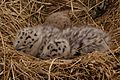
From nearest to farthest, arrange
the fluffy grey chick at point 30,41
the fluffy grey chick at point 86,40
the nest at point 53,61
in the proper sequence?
the nest at point 53,61 → the fluffy grey chick at point 30,41 → the fluffy grey chick at point 86,40

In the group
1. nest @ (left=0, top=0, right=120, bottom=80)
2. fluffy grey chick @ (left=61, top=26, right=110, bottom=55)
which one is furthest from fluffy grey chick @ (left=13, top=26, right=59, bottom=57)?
fluffy grey chick @ (left=61, top=26, right=110, bottom=55)

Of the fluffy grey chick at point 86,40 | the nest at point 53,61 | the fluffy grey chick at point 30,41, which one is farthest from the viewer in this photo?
the fluffy grey chick at point 86,40

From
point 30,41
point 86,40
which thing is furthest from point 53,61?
point 86,40

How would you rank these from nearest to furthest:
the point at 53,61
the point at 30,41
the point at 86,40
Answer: the point at 53,61 < the point at 30,41 < the point at 86,40

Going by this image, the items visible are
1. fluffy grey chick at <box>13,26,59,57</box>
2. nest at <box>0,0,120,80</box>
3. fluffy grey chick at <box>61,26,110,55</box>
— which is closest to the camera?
nest at <box>0,0,120,80</box>

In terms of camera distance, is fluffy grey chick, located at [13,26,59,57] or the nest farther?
fluffy grey chick, located at [13,26,59,57]

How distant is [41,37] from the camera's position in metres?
4.63

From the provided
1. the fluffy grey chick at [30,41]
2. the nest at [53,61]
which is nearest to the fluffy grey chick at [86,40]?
the nest at [53,61]

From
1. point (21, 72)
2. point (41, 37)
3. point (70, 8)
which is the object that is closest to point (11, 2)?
point (70, 8)

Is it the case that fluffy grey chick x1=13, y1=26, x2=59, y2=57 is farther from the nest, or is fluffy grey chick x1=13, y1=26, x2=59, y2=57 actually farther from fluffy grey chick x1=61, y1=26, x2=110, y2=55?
fluffy grey chick x1=61, y1=26, x2=110, y2=55

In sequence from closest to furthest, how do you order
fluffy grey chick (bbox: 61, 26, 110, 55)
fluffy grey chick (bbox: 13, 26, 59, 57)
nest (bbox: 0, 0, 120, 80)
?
nest (bbox: 0, 0, 120, 80)
fluffy grey chick (bbox: 13, 26, 59, 57)
fluffy grey chick (bbox: 61, 26, 110, 55)

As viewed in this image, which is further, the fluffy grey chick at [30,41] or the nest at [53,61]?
the fluffy grey chick at [30,41]

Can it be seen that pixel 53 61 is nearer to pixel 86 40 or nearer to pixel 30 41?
pixel 30 41

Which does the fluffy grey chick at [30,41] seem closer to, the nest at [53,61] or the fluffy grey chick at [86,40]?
the nest at [53,61]
